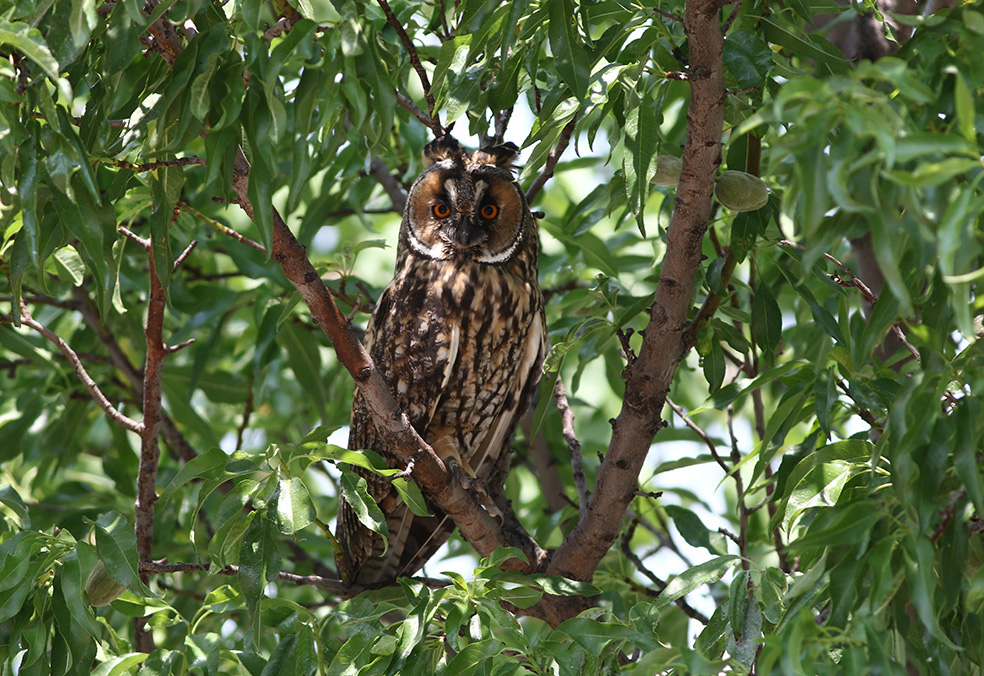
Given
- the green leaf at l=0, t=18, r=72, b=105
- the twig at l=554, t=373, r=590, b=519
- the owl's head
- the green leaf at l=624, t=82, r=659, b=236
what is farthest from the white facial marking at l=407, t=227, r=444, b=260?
the green leaf at l=0, t=18, r=72, b=105

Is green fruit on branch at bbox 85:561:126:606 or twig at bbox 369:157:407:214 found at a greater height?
twig at bbox 369:157:407:214

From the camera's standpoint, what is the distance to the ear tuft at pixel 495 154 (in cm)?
322

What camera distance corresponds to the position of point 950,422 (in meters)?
1.35

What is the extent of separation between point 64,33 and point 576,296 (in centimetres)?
206

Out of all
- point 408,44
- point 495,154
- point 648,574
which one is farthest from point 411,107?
point 648,574

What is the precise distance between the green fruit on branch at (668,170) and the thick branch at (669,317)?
10 centimetres

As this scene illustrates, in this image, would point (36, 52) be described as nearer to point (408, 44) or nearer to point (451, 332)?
point (408, 44)

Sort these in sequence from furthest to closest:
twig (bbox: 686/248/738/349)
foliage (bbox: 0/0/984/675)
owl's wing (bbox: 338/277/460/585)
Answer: owl's wing (bbox: 338/277/460/585) < twig (bbox: 686/248/738/349) < foliage (bbox: 0/0/984/675)

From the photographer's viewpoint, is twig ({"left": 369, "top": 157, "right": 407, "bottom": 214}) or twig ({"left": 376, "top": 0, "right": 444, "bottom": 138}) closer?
twig ({"left": 376, "top": 0, "right": 444, "bottom": 138})

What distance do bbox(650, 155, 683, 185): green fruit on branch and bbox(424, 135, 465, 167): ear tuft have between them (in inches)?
46.8

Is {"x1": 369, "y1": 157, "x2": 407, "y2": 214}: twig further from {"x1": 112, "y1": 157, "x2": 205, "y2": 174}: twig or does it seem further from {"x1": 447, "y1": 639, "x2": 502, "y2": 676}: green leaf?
{"x1": 447, "y1": 639, "x2": 502, "y2": 676}: green leaf

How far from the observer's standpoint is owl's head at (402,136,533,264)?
3.16m

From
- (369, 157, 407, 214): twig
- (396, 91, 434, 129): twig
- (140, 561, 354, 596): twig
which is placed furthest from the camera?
(369, 157, 407, 214): twig

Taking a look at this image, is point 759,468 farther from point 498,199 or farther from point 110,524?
point 498,199
